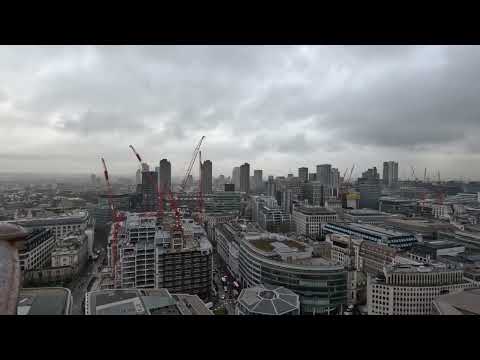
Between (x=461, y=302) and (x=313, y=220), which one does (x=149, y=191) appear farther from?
(x=461, y=302)

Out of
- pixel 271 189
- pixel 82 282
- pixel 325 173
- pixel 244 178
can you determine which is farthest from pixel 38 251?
pixel 325 173

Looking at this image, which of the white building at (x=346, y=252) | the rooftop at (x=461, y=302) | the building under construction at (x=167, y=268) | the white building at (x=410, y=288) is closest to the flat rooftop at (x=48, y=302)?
the building under construction at (x=167, y=268)

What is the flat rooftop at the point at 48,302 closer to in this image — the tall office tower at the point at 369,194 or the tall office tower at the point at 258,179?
the tall office tower at the point at 369,194

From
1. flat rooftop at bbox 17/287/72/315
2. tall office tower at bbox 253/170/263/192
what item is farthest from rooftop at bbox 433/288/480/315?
tall office tower at bbox 253/170/263/192

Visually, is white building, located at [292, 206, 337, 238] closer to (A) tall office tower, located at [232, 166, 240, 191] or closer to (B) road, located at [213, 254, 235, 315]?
(B) road, located at [213, 254, 235, 315]
